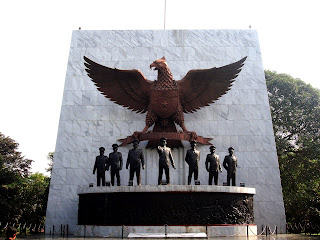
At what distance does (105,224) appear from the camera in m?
9.85

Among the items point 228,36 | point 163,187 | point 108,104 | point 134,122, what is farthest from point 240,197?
point 228,36

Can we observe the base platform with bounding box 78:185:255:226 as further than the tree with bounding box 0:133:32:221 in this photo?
No

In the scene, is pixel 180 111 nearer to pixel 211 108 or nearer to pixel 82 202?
pixel 211 108

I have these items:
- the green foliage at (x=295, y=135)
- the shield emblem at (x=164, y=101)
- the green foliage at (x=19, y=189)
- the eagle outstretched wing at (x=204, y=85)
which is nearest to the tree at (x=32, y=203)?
the green foliage at (x=19, y=189)

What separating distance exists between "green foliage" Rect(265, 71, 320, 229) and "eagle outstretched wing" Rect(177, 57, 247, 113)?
19.9ft

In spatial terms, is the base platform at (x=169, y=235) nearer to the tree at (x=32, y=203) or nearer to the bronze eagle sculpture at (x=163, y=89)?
the bronze eagle sculpture at (x=163, y=89)

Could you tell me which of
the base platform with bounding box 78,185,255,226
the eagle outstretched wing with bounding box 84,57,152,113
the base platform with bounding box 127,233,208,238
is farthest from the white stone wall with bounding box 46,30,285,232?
the base platform with bounding box 127,233,208,238

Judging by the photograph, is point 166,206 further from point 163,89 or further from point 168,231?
point 163,89

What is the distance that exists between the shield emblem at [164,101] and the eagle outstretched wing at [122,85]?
0.40 metres

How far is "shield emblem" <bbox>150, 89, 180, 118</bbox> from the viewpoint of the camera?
1261 centimetres

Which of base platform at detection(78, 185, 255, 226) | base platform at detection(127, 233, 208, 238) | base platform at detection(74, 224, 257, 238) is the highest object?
base platform at detection(78, 185, 255, 226)

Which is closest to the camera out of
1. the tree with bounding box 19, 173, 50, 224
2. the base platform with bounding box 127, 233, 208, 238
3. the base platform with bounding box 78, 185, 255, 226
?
the base platform with bounding box 127, 233, 208, 238

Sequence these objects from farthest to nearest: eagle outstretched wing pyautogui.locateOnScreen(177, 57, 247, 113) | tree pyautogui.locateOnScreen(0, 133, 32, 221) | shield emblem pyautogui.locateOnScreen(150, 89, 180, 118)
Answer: tree pyautogui.locateOnScreen(0, 133, 32, 221) → eagle outstretched wing pyautogui.locateOnScreen(177, 57, 247, 113) → shield emblem pyautogui.locateOnScreen(150, 89, 180, 118)

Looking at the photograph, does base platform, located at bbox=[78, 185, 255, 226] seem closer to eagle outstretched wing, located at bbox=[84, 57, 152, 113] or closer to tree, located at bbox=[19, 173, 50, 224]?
eagle outstretched wing, located at bbox=[84, 57, 152, 113]
